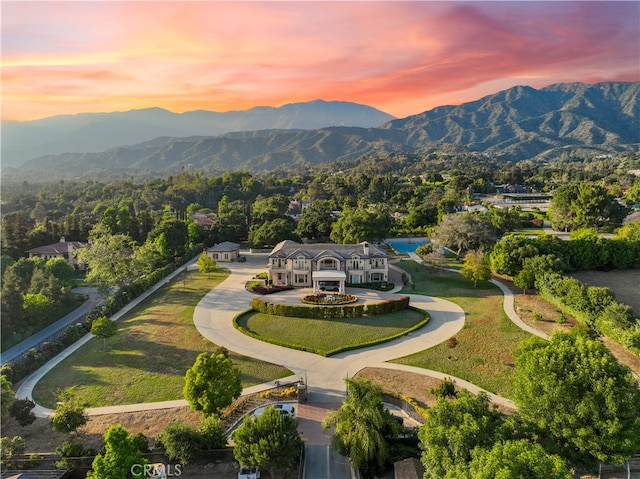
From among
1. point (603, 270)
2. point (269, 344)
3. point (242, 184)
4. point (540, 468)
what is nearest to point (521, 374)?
point (540, 468)

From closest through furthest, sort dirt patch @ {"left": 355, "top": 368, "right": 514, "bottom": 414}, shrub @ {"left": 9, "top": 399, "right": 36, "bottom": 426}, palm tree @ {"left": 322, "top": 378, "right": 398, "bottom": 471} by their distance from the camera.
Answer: palm tree @ {"left": 322, "top": 378, "right": 398, "bottom": 471} → shrub @ {"left": 9, "top": 399, "right": 36, "bottom": 426} → dirt patch @ {"left": 355, "top": 368, "right": 514, "bottom": 414}

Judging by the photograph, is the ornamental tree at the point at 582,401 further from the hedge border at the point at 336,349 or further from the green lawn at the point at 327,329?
the green lawn at the point at 327,329

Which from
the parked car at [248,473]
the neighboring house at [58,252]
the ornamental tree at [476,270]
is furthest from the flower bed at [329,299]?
the neighboring house at [58,252]

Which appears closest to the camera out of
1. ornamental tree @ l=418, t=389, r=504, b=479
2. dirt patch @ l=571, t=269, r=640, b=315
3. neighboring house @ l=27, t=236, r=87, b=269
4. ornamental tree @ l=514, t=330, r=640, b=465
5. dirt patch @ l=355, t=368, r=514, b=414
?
ornamental tree @ l=418, t=389, r=504, b=479

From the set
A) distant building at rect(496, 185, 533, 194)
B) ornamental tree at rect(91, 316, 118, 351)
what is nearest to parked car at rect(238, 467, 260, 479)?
ornamental tree at rect(91, 316, 118, 351)

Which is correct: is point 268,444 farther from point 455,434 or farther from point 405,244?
point 405,244

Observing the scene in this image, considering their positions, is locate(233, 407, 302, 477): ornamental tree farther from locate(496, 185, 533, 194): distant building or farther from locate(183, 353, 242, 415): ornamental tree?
locate(496, 185, 533, 194): distant building

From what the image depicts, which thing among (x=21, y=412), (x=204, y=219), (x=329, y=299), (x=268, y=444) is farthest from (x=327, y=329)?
(x=204, y=219)
